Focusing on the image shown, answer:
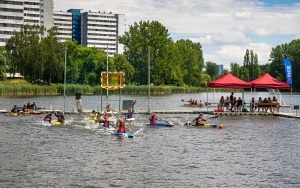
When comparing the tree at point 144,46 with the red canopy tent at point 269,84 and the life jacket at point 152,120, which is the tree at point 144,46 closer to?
the red canopy tent at point 269,84

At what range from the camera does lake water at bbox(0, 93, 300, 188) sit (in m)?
28.1

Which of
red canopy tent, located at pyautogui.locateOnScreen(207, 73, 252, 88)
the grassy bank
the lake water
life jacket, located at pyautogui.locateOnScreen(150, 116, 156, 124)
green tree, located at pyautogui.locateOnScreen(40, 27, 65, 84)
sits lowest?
the lake water

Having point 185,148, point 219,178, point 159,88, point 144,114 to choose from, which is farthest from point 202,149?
point 159,88

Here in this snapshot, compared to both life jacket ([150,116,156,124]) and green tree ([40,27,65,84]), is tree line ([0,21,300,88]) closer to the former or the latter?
green tree ([40,27,65,84])

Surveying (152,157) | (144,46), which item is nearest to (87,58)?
(144,46)

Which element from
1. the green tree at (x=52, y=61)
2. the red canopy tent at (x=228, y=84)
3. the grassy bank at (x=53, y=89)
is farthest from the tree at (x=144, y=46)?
the red canopy tent at (x=228, y=84)

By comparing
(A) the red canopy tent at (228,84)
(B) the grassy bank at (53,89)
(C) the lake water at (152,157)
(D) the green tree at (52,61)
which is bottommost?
(C) the lake water at (152,157)

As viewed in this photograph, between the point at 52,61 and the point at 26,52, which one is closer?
the point at 26,52

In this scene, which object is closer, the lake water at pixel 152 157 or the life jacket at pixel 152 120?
the lake water at pixel 152 157

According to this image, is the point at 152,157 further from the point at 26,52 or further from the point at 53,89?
the point at 26,52

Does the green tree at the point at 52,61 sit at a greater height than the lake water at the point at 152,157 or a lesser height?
greater

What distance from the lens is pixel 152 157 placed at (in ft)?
116

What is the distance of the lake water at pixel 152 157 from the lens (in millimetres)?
28109

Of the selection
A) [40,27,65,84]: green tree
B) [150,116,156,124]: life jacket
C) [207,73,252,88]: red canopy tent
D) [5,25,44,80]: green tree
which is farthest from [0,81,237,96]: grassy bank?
[150,116,156,124]: life jacket
